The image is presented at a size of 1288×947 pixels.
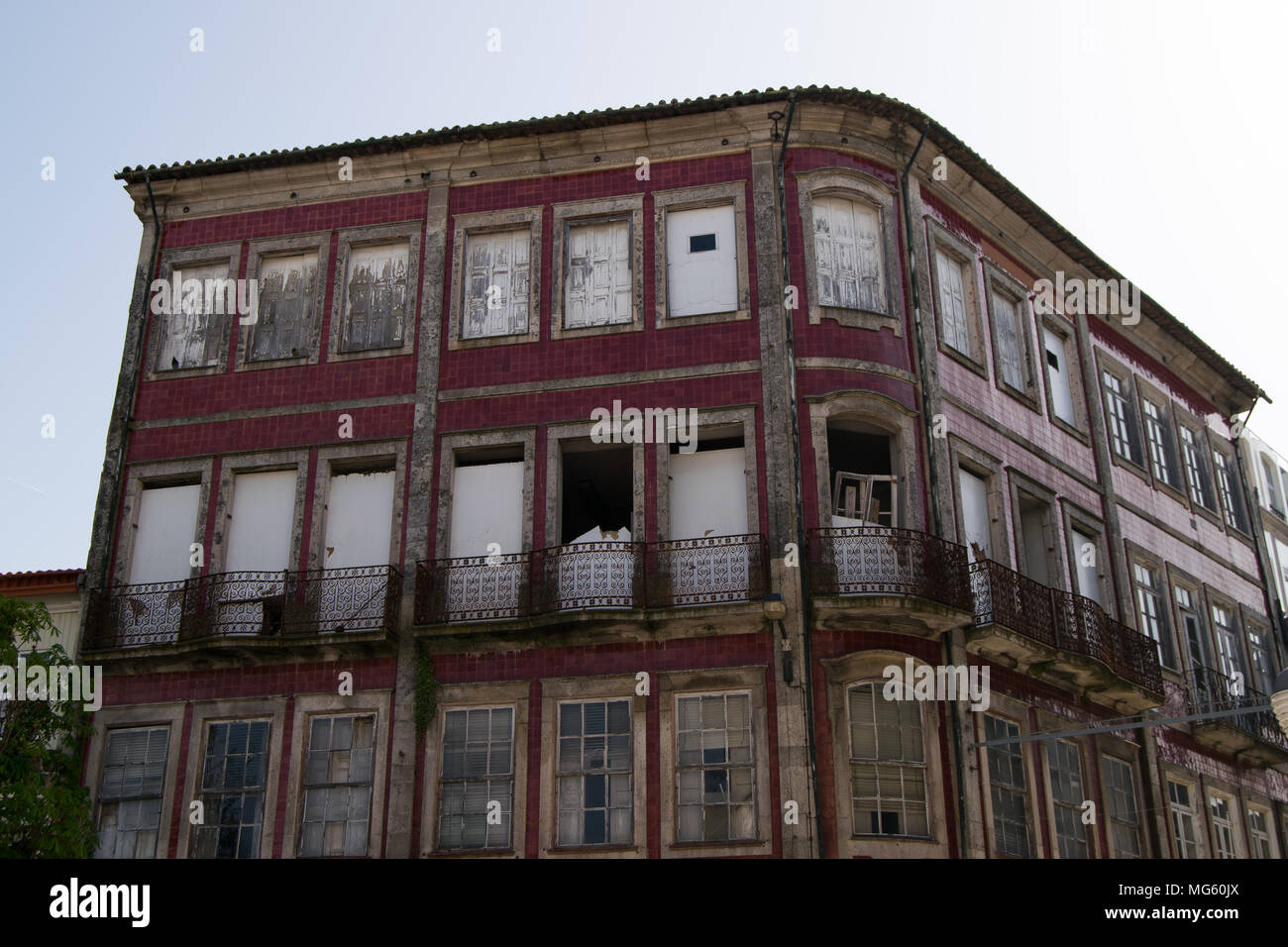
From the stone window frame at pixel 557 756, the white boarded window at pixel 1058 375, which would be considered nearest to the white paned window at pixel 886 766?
the stone window frame at pixel 557 756

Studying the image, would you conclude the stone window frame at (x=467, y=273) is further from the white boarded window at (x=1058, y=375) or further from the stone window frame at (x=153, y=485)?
the white boarded window at (x=1058, y=375)

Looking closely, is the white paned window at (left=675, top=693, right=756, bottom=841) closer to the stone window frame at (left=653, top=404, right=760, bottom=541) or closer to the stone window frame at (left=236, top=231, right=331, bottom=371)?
the stone window frame at (left=653, top=404, right=760, bottom=541)

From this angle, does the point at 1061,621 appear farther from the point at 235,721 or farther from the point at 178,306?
the point at 178,306

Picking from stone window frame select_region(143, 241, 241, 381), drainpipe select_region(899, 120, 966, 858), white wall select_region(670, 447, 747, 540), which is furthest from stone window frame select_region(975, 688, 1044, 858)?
stone window frame select_region(143, 241, 241, 381)

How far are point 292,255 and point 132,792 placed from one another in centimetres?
819

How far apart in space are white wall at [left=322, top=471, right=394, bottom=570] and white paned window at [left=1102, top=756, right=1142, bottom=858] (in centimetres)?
1077

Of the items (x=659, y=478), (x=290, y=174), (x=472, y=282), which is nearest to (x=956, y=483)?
(x=659, y=478)

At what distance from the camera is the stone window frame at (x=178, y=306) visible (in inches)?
922

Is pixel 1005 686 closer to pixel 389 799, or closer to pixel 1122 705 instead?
pixel 1122 705

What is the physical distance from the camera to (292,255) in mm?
23891

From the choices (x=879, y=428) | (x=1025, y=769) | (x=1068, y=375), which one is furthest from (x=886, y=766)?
(x=1068, y=375)

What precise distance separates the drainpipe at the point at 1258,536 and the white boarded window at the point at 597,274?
48.1 ft

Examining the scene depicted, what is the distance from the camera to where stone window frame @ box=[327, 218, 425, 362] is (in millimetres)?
22750

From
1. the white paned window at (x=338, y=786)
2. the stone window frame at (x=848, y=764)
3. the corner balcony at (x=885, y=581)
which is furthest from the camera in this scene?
the white paned window at (x=338, y=786)
